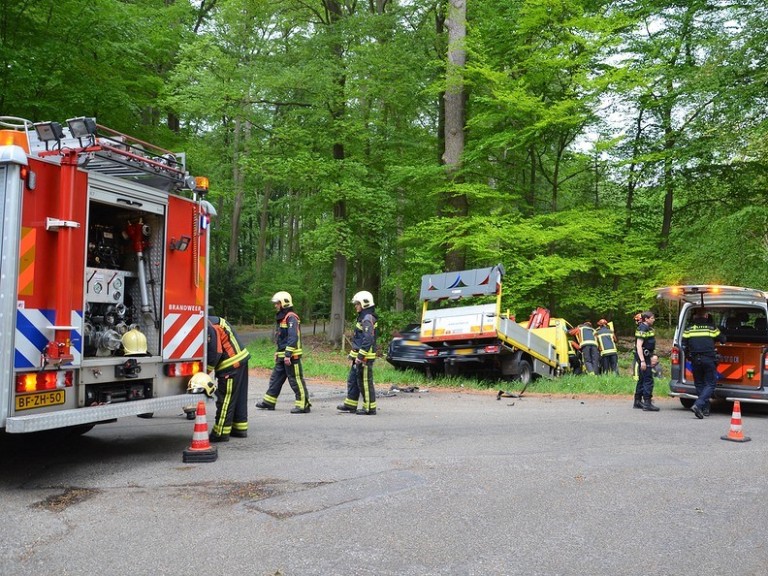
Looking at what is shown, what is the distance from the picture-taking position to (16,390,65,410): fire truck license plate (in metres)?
5.26

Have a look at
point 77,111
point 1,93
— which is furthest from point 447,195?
point 1,93

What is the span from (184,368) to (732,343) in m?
9.03

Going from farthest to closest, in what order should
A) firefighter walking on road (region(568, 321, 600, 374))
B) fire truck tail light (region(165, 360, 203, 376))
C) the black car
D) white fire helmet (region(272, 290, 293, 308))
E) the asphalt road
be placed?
firefighter walking on road (region(568, 321, 600, 374)) < the black car < white fire helmet (region(272, 290, 293, 308)) < fire truck tail light (region(165, 360, 203, 376)) < the asphalt road

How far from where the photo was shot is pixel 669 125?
20453 millimetres

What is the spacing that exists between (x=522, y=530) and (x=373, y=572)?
4.23 ft

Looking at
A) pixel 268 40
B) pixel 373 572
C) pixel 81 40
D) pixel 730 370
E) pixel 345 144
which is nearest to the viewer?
pixel 373 572

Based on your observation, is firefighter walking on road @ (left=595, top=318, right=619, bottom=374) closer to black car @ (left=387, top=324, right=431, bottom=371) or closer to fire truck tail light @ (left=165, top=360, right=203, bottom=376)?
black car @ (left=387, top=324, right=431, bottom=371)

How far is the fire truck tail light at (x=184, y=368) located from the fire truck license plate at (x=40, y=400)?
1356 millimetres

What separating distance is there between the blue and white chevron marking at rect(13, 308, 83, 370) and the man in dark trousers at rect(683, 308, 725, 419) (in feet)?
29.2

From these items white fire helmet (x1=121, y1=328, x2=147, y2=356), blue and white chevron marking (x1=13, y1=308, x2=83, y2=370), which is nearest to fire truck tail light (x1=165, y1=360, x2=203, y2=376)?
white fire helmet (x1=121, y1=328, x2=147, y2=356)

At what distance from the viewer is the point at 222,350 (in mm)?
7484

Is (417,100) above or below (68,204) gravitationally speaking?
above

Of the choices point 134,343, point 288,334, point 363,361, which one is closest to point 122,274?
point 134,343

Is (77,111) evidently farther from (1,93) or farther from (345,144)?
(345,144)
